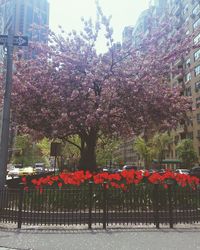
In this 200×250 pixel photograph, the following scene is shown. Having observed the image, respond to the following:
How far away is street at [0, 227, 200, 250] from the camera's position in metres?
7.64

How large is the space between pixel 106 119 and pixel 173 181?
18.0ft

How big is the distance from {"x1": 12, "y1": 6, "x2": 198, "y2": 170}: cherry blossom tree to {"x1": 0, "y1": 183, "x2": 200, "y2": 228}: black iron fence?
18.5 ft

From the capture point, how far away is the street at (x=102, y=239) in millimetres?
7637

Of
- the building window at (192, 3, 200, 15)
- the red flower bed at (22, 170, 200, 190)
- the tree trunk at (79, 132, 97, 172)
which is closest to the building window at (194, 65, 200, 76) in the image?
the building window at (192, 3, 200, 15)

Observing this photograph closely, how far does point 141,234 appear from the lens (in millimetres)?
8914

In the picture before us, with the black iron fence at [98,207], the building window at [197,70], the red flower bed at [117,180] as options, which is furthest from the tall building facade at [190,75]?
the black iron fence at [98,207]

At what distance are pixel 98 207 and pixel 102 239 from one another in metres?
2.26

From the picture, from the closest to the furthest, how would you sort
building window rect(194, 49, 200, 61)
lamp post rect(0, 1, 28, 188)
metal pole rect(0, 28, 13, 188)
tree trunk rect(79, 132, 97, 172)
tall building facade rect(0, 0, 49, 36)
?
metal pole rect(0, 28, 13, 188), lamp post rect(0, 1, 28, 188), tree trunk rect(79, 132, 97, 172), tall building facade rect(0, 0, 49, 36), building window rect(194, 49, 200, 61)

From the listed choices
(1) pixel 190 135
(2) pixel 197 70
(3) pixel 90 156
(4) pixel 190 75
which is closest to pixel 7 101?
(3) pixel 90 156

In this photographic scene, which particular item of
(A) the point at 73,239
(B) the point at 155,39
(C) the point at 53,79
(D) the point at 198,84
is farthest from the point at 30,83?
(D) the point at 198,84

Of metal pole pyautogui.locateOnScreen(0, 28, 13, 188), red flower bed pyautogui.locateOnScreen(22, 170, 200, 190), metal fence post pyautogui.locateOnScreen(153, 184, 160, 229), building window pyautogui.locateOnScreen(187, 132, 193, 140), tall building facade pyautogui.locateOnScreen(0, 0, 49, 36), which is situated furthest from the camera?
building window pyautogui.locateOnScreen(187, 132, 193, 140)

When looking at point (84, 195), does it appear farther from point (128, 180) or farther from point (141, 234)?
point (141, 234)

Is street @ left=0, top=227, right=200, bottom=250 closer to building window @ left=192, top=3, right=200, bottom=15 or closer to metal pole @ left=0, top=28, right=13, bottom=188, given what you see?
metal pole @ left=0, top=28, right=13, bottom=188

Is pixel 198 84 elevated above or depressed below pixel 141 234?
above
